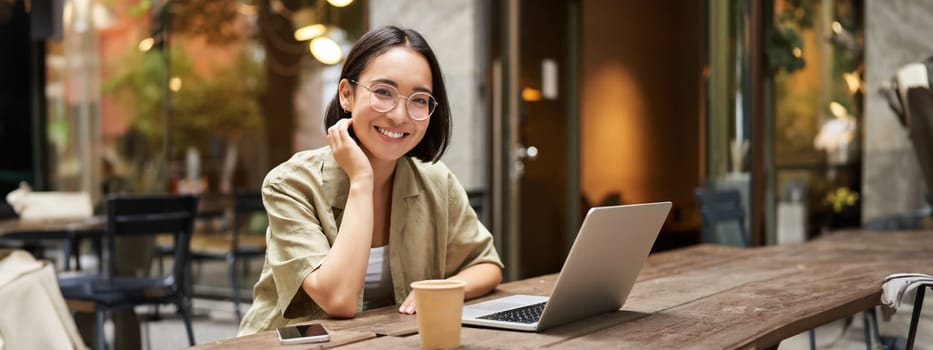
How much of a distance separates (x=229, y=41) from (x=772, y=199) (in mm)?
4136

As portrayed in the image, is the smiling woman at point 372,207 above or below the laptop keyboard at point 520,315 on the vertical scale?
above

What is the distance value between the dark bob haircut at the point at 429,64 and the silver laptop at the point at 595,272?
1.58ft

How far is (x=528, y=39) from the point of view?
6367 millimetres

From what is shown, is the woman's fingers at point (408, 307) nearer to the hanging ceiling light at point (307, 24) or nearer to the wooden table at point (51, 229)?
the wooden table at point (51, 229)

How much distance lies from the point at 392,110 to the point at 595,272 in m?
0.59

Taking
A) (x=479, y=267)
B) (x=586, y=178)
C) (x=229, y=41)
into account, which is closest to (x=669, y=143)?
(x=586, y=178)

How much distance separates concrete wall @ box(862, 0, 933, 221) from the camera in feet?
16.8

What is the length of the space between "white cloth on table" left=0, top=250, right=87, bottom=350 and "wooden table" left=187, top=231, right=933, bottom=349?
0.84 meters

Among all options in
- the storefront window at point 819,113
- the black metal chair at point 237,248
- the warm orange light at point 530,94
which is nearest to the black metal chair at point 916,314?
the storefront window at point 819,113

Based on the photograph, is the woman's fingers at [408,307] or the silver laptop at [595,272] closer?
the silver laptop at [595,272]

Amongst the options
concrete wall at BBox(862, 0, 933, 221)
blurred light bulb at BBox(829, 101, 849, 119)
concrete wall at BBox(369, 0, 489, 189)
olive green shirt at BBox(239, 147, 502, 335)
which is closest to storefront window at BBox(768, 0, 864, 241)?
blurred light bulb at BBox(829, 101, 849, 119)

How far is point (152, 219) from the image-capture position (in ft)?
13.8

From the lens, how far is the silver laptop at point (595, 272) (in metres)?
1.54

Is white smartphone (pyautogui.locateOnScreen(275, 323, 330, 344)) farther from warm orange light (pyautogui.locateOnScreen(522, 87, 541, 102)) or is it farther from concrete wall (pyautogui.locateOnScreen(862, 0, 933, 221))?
warm orange light (pyautogui.locateOnScreen(522, 87, 541, 102))
